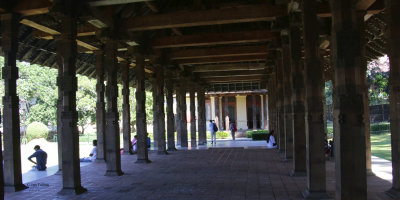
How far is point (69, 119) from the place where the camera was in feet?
28.3

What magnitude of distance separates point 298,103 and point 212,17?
12.5 feet

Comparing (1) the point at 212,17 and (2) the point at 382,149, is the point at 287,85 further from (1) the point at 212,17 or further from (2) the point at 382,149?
(2) the point at 382,149

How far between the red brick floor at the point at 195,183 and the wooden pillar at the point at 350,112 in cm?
286

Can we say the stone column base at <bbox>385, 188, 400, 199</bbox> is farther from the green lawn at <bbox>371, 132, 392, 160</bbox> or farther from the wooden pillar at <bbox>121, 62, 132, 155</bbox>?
the wooden pillar at <bbox>121, 62, 132, 155</bbox>

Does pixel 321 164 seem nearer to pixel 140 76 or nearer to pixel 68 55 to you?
pixel 68 55

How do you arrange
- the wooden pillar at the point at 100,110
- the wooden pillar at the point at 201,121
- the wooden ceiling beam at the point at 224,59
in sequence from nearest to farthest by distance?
the wooden pillar at the point at 100,110 < the wooden ceiling beam at the point at 224,59 < the wooden pillar at the point at 201,121

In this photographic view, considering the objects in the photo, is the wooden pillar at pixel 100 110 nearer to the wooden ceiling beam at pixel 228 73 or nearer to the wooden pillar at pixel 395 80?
the wooden ceiling beam at pixel 228 73

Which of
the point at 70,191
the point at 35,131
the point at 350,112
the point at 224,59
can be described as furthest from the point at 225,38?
the point at 35,131

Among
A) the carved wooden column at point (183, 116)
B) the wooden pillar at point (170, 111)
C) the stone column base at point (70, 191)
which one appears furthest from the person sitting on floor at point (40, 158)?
the carved wooden column at point (183, 116)

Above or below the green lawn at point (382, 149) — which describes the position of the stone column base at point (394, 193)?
above

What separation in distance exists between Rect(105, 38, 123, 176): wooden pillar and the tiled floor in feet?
1.56

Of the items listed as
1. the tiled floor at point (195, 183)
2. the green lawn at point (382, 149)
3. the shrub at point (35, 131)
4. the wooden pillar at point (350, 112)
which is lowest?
the green lawn at point (382, 149)

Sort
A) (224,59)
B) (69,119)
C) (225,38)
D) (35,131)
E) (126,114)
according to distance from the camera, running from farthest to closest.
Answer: (35,131)
(224,59)
(126,114)
(225,38)
(69,119)

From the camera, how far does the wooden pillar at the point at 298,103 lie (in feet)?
30.7
